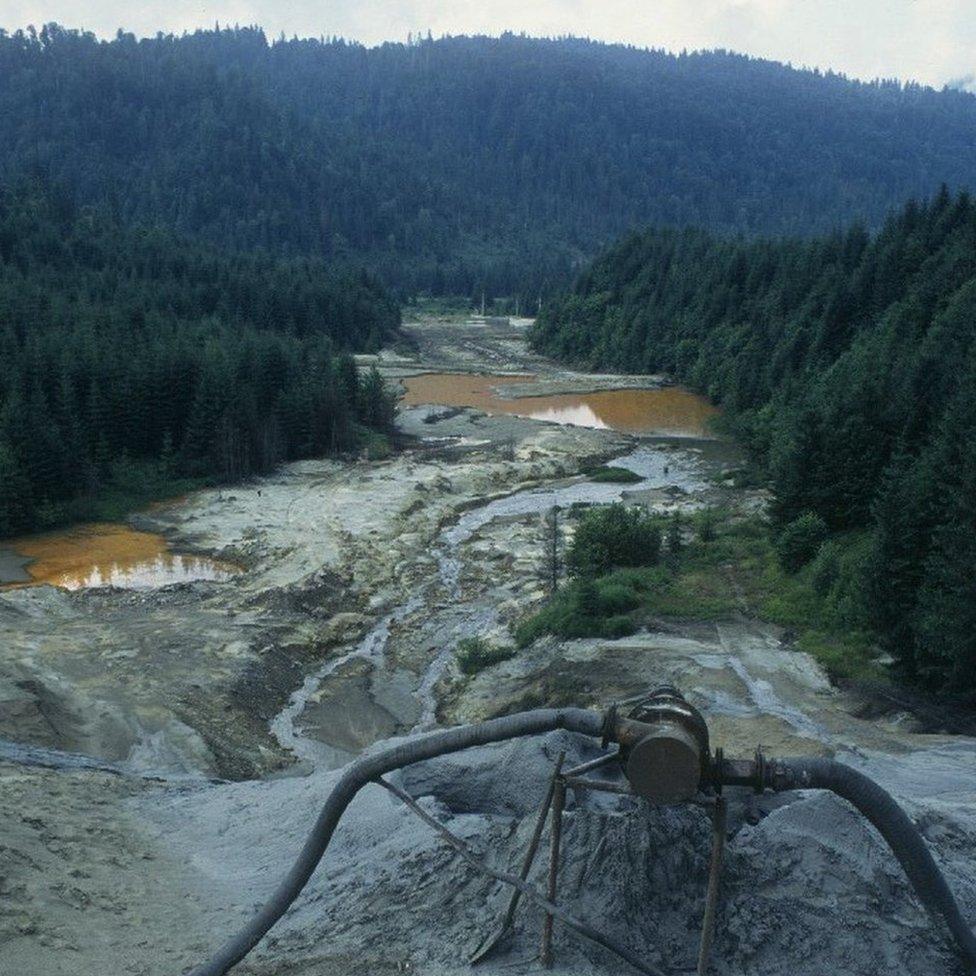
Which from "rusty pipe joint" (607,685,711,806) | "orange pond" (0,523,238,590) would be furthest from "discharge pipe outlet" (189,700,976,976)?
"orange pond" (0,523,238,590)

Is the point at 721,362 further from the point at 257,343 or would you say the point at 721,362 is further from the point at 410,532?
the point at 410,532

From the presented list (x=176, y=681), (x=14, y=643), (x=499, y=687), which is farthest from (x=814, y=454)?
(x=14, y=643)

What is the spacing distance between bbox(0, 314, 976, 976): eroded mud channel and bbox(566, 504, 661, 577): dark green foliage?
6.56 feet

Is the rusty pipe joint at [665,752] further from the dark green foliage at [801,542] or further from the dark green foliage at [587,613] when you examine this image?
the dark green foliage at [801,542]

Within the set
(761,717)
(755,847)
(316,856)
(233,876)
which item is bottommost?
(761,717)

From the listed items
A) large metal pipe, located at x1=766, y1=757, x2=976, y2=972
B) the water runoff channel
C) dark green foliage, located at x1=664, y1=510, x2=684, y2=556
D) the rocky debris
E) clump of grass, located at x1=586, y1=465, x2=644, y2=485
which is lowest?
the water runoff channel

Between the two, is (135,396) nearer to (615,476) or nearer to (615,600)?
(615,476)

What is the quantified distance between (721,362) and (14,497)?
2307 inches

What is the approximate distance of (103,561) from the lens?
131ft

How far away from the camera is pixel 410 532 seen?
4250 centimetres

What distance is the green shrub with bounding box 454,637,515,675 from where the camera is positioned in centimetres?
2775

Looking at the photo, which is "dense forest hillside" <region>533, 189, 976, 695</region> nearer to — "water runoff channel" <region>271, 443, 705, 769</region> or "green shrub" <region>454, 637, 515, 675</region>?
"water runoff channel" <region>271, 443, 705, 769</region>

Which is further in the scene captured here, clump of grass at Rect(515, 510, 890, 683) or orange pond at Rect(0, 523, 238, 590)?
orange pond at Rect(0, 523, 238, 590)

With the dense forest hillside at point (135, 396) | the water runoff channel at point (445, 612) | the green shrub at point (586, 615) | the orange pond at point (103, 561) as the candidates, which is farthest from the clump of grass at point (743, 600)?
the dense forest hillside at point (135, 396)
